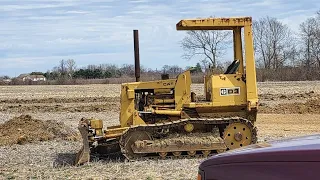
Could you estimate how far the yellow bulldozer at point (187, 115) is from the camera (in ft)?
35.0

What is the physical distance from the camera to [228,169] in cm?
349

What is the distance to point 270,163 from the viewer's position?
10.8 ft

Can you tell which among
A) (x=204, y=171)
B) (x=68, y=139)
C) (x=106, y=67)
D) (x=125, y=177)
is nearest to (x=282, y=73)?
(x=106, y=67)

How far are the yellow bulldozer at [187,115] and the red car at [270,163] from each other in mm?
6975

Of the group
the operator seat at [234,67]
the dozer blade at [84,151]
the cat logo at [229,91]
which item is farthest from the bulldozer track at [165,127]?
the operator seat at [234,67]

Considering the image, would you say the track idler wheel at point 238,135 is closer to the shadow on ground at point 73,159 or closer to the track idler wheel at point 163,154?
the track idler wheel at point 163,154

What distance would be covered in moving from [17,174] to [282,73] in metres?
60.6

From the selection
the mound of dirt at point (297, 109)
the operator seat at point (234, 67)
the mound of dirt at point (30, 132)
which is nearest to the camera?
the operator seat at point (234, 67)

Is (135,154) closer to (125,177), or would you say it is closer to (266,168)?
(125,177)

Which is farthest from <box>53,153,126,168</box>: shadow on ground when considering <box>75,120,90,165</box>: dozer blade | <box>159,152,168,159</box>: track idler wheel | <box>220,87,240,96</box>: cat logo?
<box>220,87,240,96</box>: cat logo

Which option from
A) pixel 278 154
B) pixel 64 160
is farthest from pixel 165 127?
pixel 278 154

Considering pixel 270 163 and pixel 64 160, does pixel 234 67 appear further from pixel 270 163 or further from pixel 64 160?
pixel 270 163

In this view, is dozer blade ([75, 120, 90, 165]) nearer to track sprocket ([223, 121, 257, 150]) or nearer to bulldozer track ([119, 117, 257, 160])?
bulldozer track ([119, 117, 257, 160])

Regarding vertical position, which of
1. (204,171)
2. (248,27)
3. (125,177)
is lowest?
(125,177)
